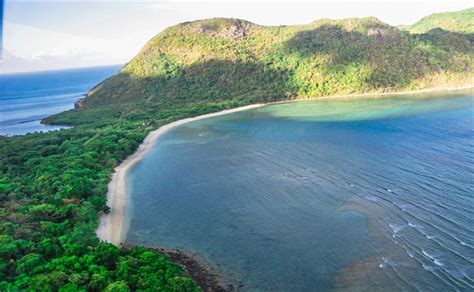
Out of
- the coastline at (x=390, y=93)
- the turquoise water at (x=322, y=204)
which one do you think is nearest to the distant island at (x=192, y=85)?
the coastline at (x=390, y=93)

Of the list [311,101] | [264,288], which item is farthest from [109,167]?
[311,101]

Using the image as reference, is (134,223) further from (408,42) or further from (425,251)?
(408,42)

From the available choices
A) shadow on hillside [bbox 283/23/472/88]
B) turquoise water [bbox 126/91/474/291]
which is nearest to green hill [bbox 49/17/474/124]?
shadow on hillside [bbox 283/23/472/88]

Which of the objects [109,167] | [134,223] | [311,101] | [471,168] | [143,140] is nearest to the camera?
[134,223]

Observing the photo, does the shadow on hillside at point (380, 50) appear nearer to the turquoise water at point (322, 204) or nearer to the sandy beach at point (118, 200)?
the turquoise water at point (322, 204)

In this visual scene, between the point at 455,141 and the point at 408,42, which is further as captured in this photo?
the point at 408,42
